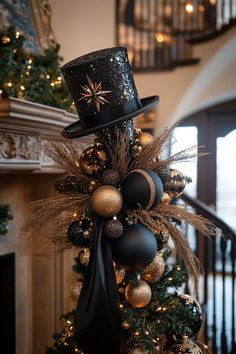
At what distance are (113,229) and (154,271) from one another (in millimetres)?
266

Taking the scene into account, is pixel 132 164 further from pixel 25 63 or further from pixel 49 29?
pixel 49 29

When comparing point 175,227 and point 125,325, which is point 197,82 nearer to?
point 175,227

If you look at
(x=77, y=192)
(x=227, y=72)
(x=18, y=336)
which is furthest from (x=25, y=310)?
(x=227, y=72)

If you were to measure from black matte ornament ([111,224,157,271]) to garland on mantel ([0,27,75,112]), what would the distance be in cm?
Result: 85

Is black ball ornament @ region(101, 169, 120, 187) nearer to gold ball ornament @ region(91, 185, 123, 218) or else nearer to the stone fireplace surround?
gold ball ornament @ region(91, 185, 123, 218)

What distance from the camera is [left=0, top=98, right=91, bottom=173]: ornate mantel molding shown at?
1.60 meters

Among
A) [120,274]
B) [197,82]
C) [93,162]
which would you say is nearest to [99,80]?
[93,162]

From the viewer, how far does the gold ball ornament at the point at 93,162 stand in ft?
3.95

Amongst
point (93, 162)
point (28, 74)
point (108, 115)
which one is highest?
point (28, 74)

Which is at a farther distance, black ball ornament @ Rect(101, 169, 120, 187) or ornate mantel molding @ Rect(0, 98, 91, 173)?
ornate mantel molding @ Rect(0, 98, 91, 173)

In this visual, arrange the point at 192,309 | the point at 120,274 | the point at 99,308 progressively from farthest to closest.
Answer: the point at 192,309
the point at 120,274
the point at 99,308

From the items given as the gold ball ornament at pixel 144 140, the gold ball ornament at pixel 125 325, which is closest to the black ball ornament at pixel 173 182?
the gold ball ornament at pixel 144 140

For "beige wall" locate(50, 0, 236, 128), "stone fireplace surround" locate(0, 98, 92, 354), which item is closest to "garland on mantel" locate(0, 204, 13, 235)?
"stone fireplace surround" locate(0, 98, 92, 354)

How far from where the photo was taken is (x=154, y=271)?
1.28 meters
